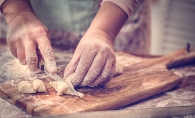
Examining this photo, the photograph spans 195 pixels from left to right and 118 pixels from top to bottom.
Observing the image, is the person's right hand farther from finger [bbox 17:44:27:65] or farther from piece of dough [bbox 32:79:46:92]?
piece of dough [bbox 32:79:46:92]

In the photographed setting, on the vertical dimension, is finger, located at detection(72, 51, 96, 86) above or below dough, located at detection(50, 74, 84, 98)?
above

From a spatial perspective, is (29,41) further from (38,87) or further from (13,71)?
(38,87)

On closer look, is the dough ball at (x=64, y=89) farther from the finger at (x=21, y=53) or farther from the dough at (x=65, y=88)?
the finger at (x=21, y=53)

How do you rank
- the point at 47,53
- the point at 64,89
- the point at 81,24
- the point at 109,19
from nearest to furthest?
the point at 64,89
the point at 47,53
the point at 109,19
the point at 81,24

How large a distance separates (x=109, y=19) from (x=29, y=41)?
39 cm

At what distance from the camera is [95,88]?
1221mm

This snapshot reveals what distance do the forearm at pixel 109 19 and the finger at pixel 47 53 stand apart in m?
0.22

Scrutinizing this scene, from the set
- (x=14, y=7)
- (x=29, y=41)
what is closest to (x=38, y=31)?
(x=29, y=41)

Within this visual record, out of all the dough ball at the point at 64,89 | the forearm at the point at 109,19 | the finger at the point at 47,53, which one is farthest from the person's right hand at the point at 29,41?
the forearm at the point at 109,19

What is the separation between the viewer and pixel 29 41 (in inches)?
52.3

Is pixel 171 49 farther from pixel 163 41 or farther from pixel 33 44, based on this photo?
pixel 33 44

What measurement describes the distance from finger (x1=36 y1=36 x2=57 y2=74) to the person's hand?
7 cm

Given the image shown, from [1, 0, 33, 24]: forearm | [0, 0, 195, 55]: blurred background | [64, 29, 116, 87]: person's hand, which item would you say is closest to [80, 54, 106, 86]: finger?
[64, 29, 116, 87]: person's hand

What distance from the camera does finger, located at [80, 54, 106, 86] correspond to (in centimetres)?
117
